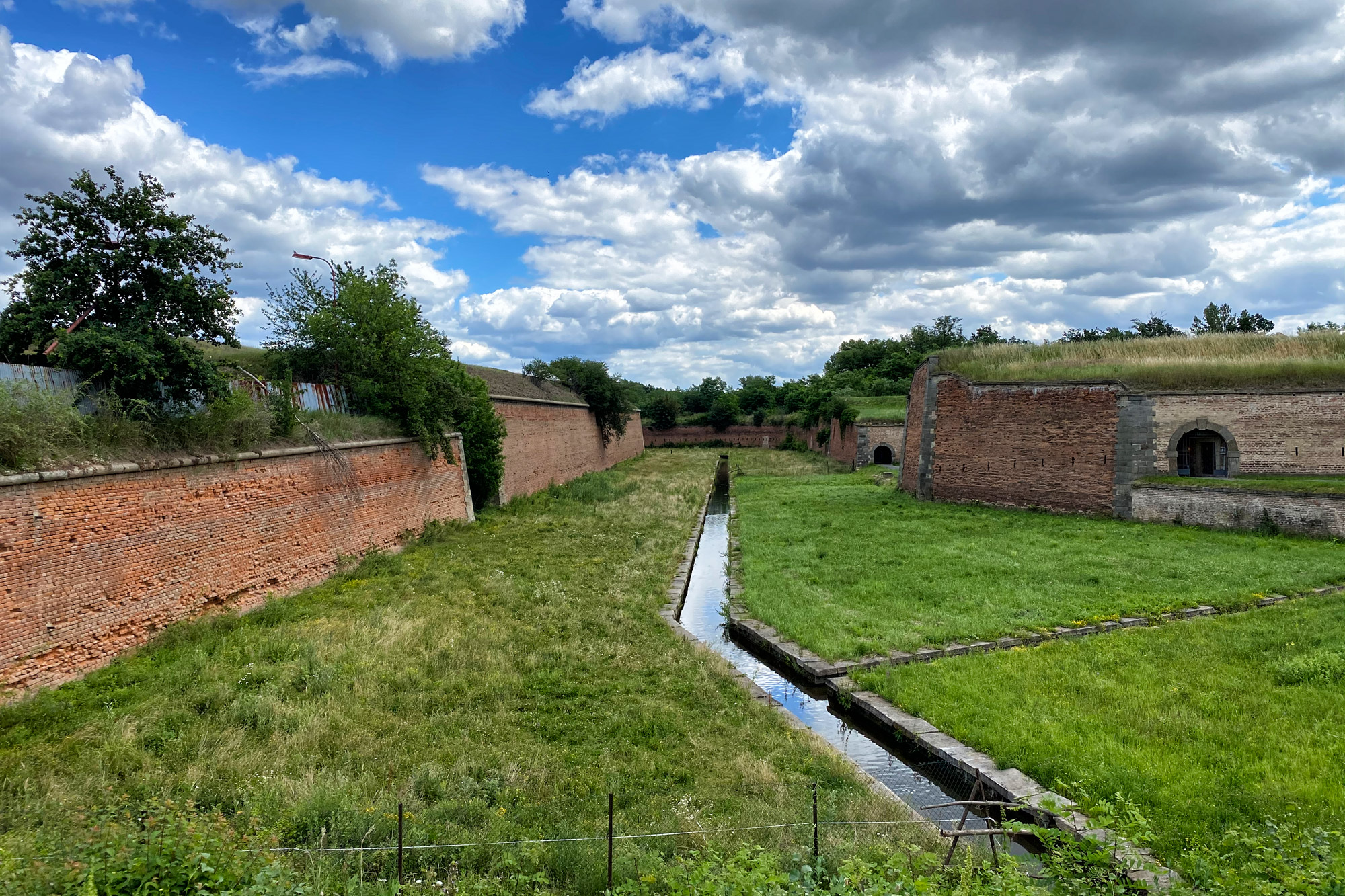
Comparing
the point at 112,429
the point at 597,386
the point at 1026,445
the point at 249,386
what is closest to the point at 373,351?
the point at 249,386

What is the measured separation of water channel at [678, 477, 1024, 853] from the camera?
576cm

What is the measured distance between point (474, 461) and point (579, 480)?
32.0ft

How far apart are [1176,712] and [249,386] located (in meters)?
13.7

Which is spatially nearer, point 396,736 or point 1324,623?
point 396,736

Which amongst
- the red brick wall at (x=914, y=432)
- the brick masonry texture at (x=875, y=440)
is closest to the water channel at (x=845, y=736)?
the red brick wall at (x=914, y=432)

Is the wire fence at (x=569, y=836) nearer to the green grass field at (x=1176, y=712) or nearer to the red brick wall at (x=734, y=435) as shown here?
the green grass field at (x=1176, y=712)

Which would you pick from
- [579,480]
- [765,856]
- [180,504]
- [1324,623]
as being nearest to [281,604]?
[180,504]

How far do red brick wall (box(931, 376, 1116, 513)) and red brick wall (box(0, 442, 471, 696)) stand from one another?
1590cm

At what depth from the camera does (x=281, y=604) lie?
10094 millimetres

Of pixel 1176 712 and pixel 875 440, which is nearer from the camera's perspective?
pixel 1176 712

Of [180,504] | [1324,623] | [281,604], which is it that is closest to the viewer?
[1324,623]

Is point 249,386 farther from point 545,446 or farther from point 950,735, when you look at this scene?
point 545,446

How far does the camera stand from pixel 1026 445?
60.5 feet

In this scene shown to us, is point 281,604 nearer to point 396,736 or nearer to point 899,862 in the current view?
point 396,736
